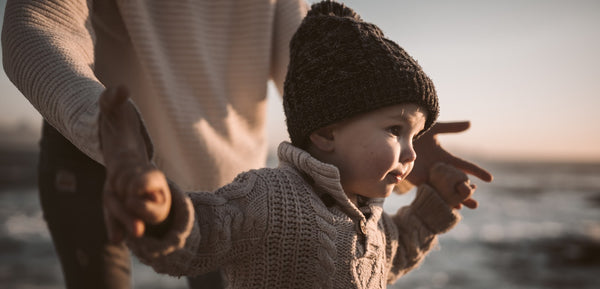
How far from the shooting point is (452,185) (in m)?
1.90

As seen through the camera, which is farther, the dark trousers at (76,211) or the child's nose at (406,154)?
the dark trousers at (76,211)

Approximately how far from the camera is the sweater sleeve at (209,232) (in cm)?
94

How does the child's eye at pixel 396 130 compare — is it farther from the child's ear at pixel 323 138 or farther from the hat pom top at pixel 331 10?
the hat pom top at pixel 331 10

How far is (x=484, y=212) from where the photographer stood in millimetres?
10117

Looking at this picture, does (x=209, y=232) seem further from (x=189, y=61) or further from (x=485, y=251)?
(x=485, y=251)

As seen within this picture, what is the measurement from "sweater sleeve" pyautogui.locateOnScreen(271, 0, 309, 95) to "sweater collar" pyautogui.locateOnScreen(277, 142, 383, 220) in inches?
25.3

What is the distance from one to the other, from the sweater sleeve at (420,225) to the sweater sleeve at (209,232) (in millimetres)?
799

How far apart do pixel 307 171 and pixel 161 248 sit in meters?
0.58

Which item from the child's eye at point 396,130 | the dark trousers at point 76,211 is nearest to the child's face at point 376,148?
the child's eye at point 396,130

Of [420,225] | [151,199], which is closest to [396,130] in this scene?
[420,225]

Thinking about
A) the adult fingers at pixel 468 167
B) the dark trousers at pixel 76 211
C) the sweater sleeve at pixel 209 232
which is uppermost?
the sweater sleeve at pixel 209 232

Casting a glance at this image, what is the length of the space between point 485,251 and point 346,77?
246 inches

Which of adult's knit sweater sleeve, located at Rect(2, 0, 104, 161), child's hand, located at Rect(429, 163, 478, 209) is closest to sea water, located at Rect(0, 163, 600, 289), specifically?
child's hand, located at Rect(429, 163, 478, 209)

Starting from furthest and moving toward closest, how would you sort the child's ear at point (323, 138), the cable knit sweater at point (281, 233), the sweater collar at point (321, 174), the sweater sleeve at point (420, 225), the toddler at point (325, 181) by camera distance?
the sweater sleeve at point (420, 225) < the child's ear at point (323, 138) < the sweater collar at point (321, 174) < the toddler at point (325, 181) < the cable knit sweater at point (281, 233)
